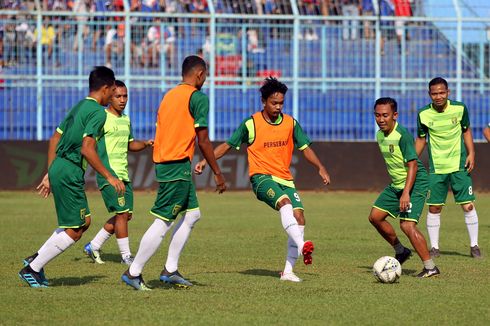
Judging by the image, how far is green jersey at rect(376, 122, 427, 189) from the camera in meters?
11.8

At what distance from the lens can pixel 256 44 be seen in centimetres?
2706

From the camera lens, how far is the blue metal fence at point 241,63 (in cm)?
2633

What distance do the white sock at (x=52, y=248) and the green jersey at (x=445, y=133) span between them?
534 centimetres

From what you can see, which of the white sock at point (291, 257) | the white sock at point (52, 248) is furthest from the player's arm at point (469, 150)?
the white sock at point (52, 248)

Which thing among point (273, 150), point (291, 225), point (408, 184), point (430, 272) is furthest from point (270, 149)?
point (430, 272)

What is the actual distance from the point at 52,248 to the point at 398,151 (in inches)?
158

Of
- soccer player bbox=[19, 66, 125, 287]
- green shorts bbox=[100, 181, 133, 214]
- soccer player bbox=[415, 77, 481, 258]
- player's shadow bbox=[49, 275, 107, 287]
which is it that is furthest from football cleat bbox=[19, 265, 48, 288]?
soccer player bbox=[415, 77, 481, 258]

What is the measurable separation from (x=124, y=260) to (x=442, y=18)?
55.1 feet

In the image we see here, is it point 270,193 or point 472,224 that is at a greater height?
point 270,193

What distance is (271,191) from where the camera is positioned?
1144 cm

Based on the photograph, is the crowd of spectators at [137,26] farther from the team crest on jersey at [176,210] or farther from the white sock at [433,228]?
the team crest on jersey at [176,210]

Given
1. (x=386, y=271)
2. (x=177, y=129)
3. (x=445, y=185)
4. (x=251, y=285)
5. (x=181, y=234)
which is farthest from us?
(x=445, y=185)

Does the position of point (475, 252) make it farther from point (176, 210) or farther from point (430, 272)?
point (176, 210)

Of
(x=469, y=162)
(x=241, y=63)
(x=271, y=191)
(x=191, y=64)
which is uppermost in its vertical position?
(x=241, y=63)
